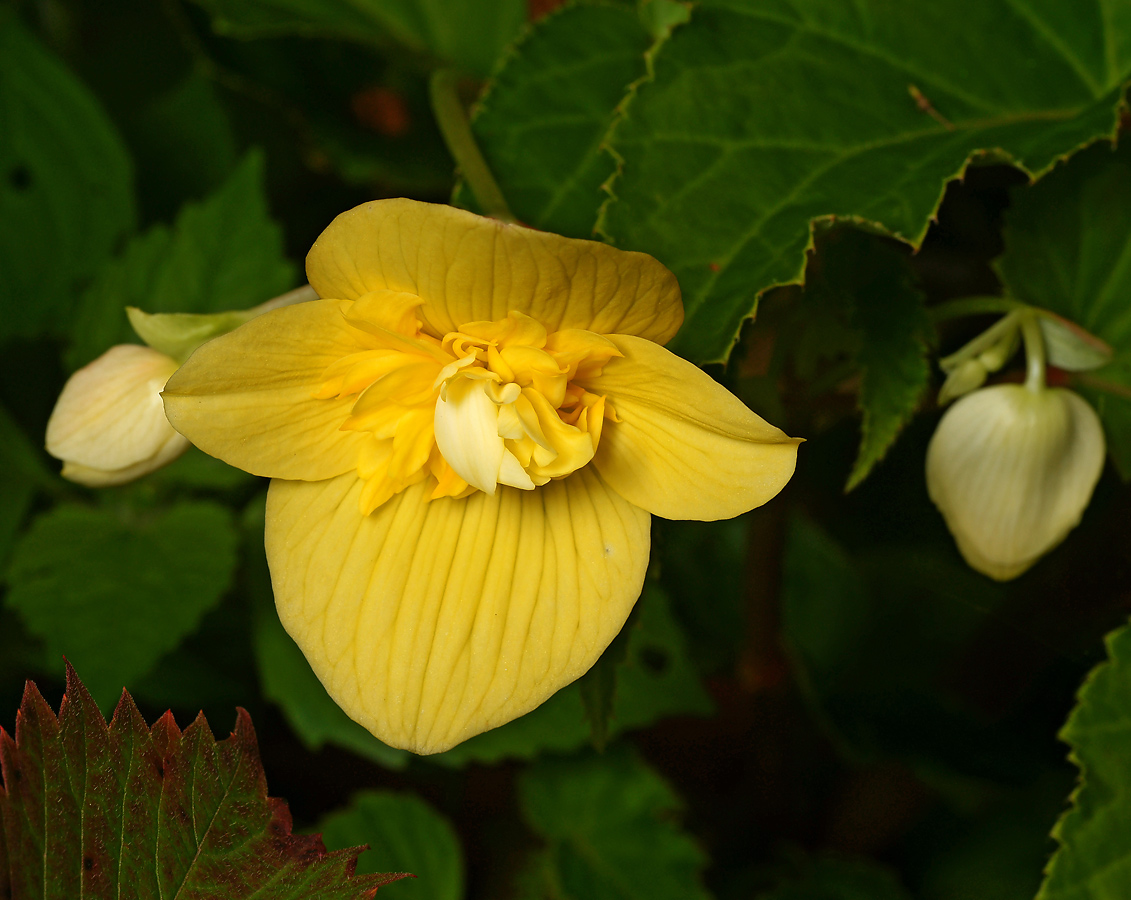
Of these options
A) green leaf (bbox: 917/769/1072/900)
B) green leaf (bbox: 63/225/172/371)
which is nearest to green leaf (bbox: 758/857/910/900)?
green leaf (bbox: 917/769/1072/900)

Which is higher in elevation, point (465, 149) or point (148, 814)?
point (465, 149)

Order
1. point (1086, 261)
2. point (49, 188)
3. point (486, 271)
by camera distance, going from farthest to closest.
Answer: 1. point (49, 188)
2. point (1086, 261)
3. point (486, 271)

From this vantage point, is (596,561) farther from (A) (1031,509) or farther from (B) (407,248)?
(A) (1031,509)

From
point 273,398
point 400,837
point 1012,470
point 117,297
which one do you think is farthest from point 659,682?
point 117,297

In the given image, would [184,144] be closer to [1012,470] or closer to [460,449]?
[460,449]

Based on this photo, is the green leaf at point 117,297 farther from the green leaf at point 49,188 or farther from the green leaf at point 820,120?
the green leaf at point 820,120

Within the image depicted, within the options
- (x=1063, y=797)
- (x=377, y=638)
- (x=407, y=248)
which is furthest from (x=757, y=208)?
(x=1063, y=797)

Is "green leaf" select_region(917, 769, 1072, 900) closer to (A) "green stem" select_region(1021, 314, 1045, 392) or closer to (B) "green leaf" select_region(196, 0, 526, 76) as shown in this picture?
(A) "green stem" select_region(1021, 314, 1045, 392)

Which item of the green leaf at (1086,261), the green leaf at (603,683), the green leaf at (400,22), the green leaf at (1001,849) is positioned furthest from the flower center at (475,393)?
the green leaf at (1001,849)
